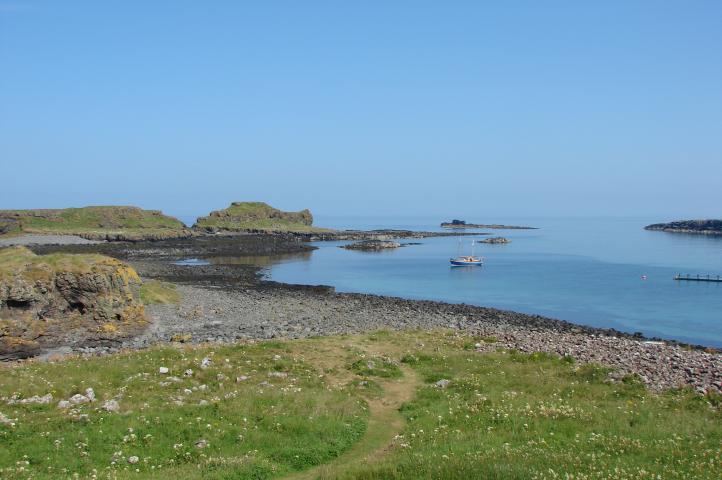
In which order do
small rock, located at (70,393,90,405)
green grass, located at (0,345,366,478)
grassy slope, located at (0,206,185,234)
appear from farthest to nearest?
1. grassy slope, located at (0,206,185,234)
2. small rock, located at (70,393,90,405)
3. green grass, located at (0,345,366,478)

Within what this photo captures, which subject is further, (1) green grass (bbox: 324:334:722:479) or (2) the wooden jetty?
(2) the wooden jetty

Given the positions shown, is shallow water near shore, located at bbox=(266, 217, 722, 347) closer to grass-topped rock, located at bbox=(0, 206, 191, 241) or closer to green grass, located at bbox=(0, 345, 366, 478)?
green grass, located at bbox=(0, 345, 366, 478)

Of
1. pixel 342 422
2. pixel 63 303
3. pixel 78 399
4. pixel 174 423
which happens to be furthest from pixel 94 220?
pixel 342 422

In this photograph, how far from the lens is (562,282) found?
93.9 m

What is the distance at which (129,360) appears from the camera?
2422 cm

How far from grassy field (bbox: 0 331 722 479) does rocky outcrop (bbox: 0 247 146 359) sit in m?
11.6

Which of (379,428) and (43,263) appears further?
(43,263)

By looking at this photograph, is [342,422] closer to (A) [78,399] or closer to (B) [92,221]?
(A) [78,399]

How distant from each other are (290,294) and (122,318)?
31.3 meters

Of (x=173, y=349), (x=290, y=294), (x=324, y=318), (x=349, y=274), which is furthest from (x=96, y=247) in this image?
(x=173, y=349)

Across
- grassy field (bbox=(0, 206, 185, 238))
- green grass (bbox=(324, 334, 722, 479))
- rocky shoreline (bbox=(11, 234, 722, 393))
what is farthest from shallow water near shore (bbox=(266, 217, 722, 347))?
grassy field (bbox=(0, 206, 185, 238))

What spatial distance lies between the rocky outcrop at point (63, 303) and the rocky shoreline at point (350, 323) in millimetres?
1736

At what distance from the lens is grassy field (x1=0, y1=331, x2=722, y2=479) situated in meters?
13.9

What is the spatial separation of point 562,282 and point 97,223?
467ft
